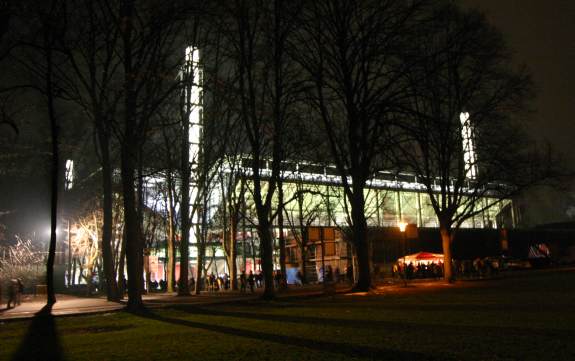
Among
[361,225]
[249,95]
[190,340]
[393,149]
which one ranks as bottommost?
[190,340]

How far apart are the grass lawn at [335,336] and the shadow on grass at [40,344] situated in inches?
1.0

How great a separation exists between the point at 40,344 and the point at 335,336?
19.9ft

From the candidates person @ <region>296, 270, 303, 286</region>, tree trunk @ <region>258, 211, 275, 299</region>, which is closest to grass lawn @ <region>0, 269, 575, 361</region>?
tree trunk @ <region>258, 211, 275, 299</region>

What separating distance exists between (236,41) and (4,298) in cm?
2576

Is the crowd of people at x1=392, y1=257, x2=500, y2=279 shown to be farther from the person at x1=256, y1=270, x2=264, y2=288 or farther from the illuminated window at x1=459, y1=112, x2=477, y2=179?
the illuminated window at x1=459, y1=112, x2=477, y2=179

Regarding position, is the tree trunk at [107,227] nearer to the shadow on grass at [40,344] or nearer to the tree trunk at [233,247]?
the shadow on grass at [40,344]

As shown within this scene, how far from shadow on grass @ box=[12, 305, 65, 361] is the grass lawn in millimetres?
24

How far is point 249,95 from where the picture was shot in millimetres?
25875

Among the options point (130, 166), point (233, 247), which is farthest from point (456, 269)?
point (130, 166)

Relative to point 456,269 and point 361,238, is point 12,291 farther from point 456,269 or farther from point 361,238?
point 456,269

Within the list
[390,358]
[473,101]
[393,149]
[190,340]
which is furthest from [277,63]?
[390,358]

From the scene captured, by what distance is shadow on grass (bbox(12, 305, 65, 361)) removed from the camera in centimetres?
974

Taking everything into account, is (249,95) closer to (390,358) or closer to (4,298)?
(390,358)

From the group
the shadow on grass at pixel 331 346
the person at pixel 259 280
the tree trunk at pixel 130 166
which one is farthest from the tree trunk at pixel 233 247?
the shadow on grass at pixel 331 346
